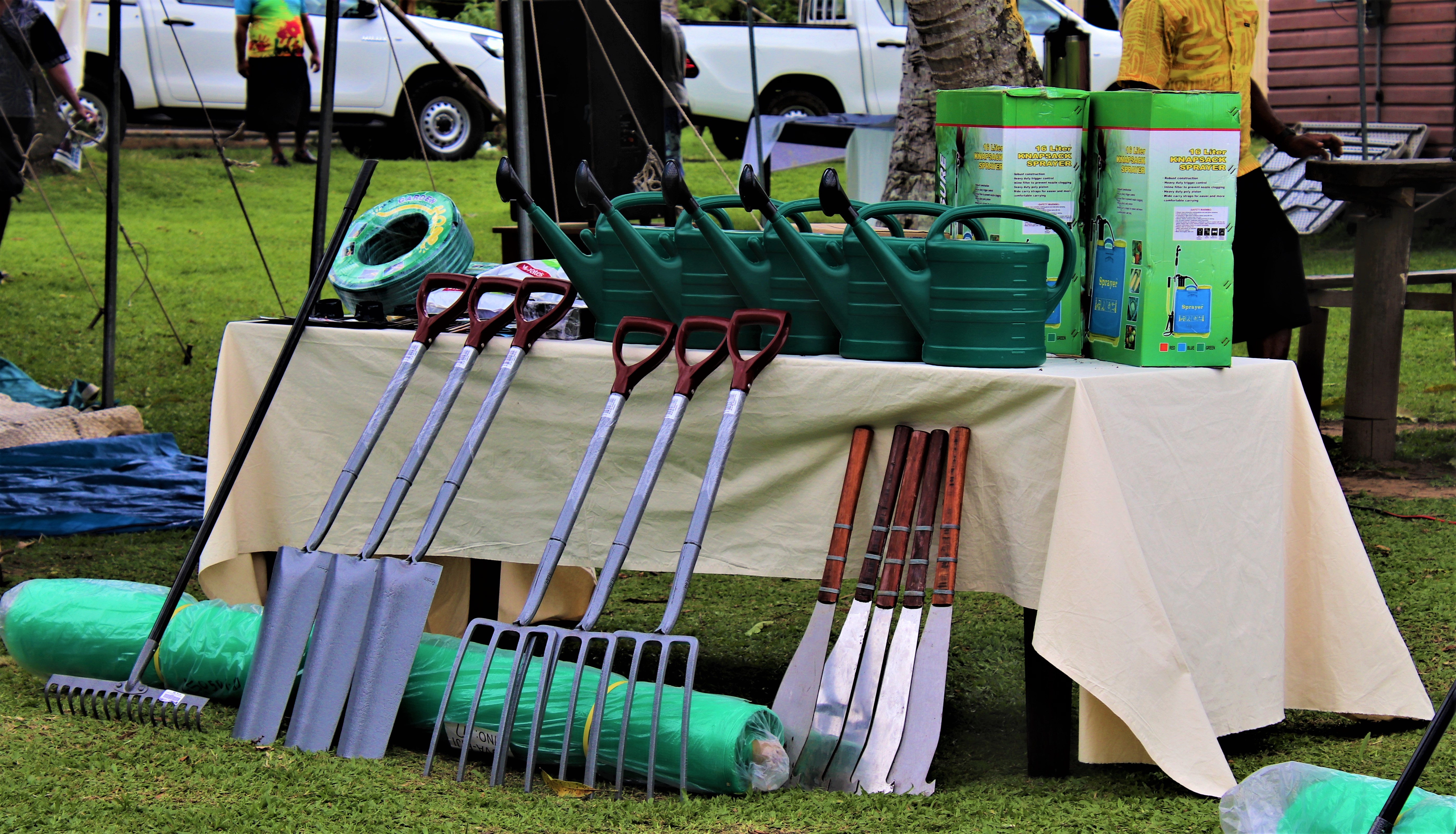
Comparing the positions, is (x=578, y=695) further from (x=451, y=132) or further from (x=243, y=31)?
(x=451, y=132)

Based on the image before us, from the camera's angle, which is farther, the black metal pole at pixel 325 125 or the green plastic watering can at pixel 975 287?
the black metal pole at pixel 325 125

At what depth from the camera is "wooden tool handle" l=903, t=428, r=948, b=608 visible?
7.82 ft

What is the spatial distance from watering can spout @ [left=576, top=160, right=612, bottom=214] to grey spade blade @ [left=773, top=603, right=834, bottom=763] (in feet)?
Answer: 2.75

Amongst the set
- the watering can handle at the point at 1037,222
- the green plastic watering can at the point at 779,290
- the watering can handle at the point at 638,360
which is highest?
the watering can handle at the point at 1037,222

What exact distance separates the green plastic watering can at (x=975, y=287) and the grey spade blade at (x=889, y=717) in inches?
18.3

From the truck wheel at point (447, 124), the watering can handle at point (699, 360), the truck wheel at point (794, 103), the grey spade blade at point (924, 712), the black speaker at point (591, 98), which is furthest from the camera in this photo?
the truck wheel at point (447, 124)

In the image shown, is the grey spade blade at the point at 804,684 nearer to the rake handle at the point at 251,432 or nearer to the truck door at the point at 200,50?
the rake handle at the point at 251,432

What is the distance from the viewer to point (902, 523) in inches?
94.6

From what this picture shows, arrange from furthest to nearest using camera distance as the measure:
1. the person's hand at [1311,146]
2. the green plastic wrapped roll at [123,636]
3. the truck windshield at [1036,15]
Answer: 1. the truck windshield at [1036,15]
2. the person's hand at [1311,146]
3. the green plastic wrapped roll at [123,636]

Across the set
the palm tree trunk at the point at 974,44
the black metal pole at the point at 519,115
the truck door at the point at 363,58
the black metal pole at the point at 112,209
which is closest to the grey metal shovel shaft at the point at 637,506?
the black metal pole at the point at 519,115

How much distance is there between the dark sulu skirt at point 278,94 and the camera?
10.8m

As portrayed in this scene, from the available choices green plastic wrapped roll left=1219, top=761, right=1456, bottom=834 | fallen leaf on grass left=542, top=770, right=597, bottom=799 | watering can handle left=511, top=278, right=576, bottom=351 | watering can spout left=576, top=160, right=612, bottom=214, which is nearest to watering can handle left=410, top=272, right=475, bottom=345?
watering can handle left=511, top=278, right=576, bottom=351

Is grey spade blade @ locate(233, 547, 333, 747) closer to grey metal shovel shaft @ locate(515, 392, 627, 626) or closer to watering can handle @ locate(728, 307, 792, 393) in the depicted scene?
grey metal shovel shaft @ locate(515, 392, 627, 626)

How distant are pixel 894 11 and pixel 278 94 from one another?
4996 millimetres
